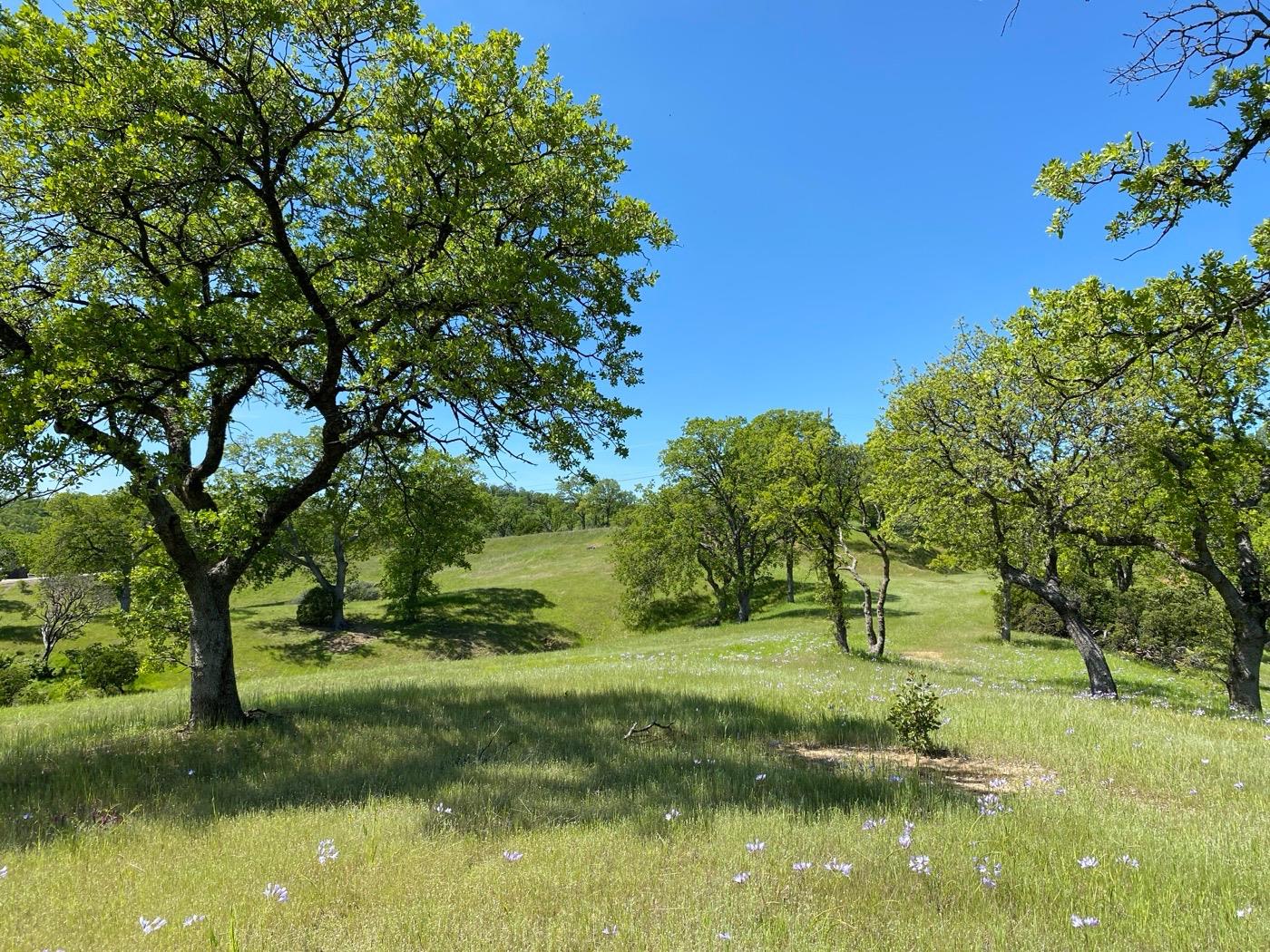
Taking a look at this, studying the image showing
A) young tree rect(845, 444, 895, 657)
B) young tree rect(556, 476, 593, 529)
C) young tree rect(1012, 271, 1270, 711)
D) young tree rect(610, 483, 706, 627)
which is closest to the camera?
young tree rect(1012, 271, 1270, 711)

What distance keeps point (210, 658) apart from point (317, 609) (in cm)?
4169

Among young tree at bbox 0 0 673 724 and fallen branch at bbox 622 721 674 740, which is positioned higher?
young tree at bbox 0 0 673 724

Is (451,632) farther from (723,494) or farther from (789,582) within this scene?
(789,582)

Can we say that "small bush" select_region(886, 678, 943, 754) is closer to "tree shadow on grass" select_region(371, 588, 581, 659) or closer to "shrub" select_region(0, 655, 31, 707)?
"shrub" select_region(0, 655, 31, 707)

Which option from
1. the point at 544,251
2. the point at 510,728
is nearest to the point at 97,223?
the point at 544,251

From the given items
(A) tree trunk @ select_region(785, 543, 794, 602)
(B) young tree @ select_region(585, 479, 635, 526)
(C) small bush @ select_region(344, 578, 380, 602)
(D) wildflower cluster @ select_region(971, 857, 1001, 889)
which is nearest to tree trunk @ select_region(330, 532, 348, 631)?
(C) small bush @ select_region(344, 578, 380, 602)

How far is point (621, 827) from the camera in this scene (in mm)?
5242

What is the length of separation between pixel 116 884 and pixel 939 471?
19.0 m

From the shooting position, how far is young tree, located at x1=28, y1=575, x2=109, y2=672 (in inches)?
1499

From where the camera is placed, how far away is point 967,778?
714 cm

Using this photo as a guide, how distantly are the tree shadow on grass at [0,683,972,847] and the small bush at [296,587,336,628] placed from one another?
39.7 m

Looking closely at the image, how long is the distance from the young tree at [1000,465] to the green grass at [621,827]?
517cm

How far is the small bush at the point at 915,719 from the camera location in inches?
328

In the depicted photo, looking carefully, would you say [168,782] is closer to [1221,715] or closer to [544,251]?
[544,251]
